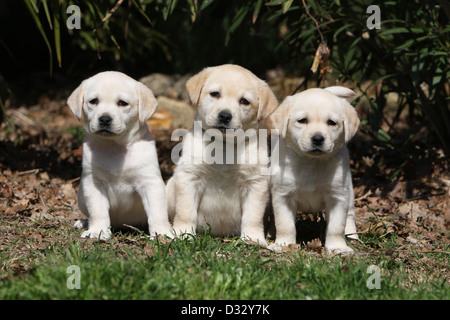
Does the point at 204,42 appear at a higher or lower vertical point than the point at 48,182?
higher

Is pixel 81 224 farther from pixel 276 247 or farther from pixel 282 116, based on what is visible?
pixel 282 116

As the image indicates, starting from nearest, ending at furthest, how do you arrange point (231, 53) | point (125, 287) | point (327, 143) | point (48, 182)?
point (125, 287) < point (327, 143) < point (48, 182) < point (231, 53)

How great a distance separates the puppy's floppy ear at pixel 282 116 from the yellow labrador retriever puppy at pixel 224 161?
0.66 ft

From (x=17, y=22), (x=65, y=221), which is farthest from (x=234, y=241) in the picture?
(x=17, y=22)

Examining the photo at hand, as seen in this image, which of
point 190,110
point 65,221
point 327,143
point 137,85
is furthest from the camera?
point 190,110

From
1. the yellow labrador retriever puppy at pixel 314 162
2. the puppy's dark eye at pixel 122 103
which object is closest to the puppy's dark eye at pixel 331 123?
the yellow labrador retriever puppy at pixel 314 162

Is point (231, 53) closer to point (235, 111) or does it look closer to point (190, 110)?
point (190, 110)

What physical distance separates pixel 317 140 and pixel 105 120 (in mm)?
1555

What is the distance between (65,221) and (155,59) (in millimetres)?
8249

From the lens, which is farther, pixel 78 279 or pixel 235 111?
pixel 235 111

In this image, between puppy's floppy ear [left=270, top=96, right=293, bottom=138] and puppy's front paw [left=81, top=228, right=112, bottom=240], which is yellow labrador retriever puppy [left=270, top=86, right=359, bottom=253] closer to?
puppy's floppy ear [left=270, top=96, right=293, bottom=138]

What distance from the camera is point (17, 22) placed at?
12.8 meters

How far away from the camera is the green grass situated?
3.06m

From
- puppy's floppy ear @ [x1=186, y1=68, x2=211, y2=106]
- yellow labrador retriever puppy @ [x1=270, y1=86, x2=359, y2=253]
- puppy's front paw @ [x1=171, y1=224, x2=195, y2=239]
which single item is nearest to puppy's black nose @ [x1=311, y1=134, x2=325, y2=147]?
yellow labrador retriever puppy @ [x1=270, y1=86, x2=359, y2=253]
